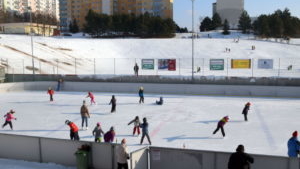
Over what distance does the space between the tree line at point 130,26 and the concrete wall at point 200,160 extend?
6604 cm

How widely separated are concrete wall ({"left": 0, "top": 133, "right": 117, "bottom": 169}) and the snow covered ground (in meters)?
24.2

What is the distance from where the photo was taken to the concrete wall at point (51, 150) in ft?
28.0

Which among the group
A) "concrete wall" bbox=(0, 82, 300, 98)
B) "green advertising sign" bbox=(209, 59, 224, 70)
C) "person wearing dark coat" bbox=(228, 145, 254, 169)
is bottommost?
"person wearing dark coat" bbox=(228, 145, 254, 169)

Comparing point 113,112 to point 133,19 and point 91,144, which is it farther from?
point 133,19

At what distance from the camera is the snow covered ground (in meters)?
36.4

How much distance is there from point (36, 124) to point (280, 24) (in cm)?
6303

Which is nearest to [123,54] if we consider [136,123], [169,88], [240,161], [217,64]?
[217,64]

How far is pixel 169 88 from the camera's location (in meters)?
26.4

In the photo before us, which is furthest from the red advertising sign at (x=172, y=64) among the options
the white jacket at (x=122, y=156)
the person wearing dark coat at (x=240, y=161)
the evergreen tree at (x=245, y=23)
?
the evergreen tree at (x=245, y=23)

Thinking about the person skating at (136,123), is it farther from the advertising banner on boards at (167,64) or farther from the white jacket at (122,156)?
the advertising banner on boards at (167,64)

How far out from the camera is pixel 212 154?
307 inches

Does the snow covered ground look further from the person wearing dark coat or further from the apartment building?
the apartment building

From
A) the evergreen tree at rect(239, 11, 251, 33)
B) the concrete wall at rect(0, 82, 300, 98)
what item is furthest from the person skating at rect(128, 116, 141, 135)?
the evergreen tree at rect(239, 11, 251, 33)

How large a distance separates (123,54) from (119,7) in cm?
6748
